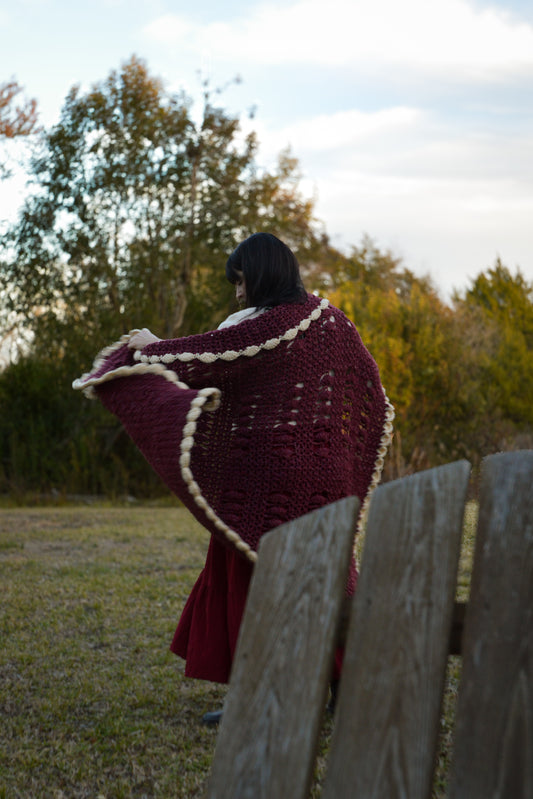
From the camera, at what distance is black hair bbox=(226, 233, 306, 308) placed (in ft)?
8.98

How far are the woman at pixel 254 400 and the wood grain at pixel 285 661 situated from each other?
3.37 feet

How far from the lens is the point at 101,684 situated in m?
3.49

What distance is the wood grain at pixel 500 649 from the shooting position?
1.15 meters

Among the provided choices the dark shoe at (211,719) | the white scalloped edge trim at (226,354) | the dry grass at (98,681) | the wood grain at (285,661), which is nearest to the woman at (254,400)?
the white scalloped edge trim at (226,354)

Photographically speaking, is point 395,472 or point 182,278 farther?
point 182,278

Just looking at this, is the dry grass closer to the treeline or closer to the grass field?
the grass field

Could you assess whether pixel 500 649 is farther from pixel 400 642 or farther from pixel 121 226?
pixel 121 226

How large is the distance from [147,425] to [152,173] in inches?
388

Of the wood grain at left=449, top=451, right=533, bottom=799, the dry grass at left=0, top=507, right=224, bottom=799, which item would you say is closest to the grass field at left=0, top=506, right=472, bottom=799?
the dry grass at left=0, top=507, right=224, bottom=799

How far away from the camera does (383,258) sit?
24484 millimetres

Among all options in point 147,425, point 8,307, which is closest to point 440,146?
point 8,307

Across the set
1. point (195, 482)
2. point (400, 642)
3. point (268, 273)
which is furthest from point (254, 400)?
point (400, 642)

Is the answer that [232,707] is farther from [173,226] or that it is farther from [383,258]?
[383,258]

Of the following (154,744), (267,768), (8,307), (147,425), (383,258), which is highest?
(383,258)
